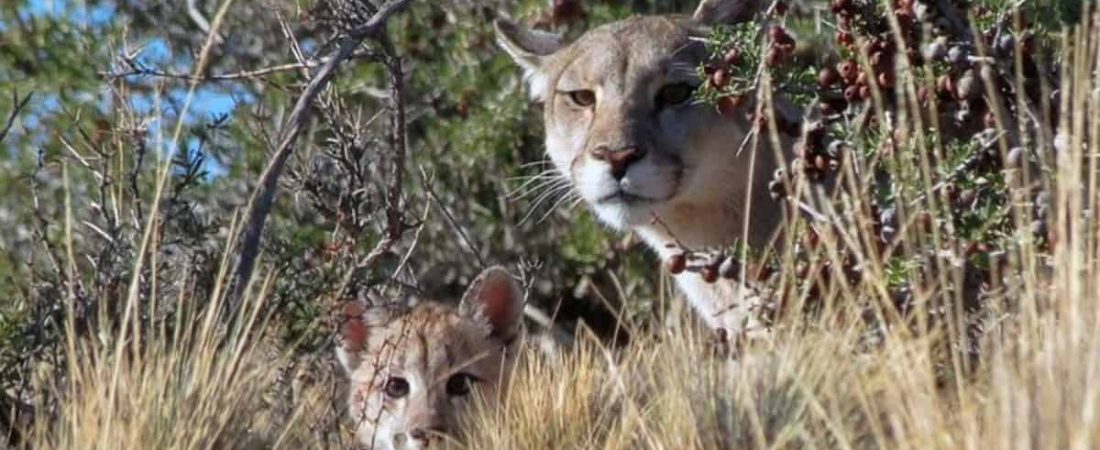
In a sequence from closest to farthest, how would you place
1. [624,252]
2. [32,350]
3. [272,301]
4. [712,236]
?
[32,350]
[272,301]
[712,236]
[624,252]

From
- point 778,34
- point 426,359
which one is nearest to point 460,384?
point 426,359

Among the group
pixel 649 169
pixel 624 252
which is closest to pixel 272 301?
pixel 649 169

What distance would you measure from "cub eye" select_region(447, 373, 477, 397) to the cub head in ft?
3.02

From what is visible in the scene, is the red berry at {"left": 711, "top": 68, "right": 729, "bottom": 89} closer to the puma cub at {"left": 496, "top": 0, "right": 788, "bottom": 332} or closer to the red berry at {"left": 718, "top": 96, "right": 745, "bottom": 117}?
the red berry at {"left": 718, "top": 96, "right": 745, "bottom": 117}

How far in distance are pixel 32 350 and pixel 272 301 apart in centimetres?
83

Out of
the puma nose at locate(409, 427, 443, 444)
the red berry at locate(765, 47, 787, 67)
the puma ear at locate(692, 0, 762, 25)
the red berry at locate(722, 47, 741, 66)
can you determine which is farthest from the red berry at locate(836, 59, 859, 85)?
the puma ear at locate(692, 0, 762, 25)

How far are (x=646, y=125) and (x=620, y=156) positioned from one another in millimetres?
254

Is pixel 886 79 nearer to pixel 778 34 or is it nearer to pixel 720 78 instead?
pixel 778 34

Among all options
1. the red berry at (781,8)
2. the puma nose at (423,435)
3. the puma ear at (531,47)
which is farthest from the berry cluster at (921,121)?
the puma ear at (531,47)

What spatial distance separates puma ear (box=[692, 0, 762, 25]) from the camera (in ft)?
27.7

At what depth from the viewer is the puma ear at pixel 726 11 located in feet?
27.7

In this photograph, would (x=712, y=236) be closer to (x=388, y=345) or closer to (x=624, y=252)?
(x=388, y=345)

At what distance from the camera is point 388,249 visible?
7.58 metres

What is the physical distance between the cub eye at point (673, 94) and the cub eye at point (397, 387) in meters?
1.54
